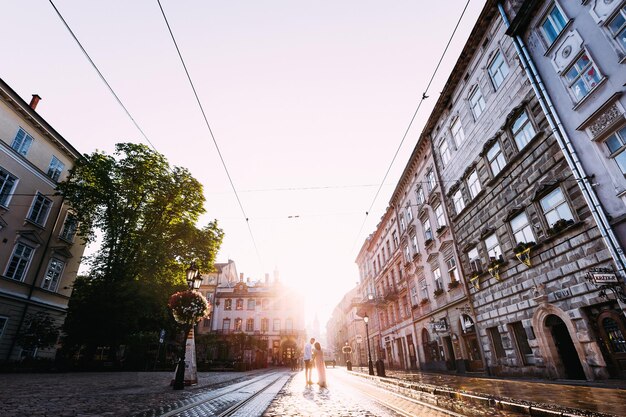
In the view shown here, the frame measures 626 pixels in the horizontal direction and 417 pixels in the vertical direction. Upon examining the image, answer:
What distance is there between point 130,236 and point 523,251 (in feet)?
74.9

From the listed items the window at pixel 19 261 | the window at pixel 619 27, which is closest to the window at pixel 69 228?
the window at pixel 19 261

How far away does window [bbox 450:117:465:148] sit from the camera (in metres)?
15.9

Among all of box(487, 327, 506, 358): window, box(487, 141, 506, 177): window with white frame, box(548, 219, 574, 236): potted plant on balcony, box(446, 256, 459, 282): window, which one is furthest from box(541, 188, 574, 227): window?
box(446, 256, 459, 282): window

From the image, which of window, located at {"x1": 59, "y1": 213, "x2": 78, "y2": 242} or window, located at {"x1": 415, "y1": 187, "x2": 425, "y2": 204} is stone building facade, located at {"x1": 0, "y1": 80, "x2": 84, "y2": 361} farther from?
window, located at {"x1": 415, "y1": 187, "x2": 425, "y2": 204}

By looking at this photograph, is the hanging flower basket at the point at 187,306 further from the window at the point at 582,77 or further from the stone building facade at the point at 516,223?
the window at the point at 582,77

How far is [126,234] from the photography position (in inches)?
835

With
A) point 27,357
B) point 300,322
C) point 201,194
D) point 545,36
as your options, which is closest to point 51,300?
point 27,357

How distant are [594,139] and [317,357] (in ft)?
37.1

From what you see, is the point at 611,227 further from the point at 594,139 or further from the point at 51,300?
the point at 51,300

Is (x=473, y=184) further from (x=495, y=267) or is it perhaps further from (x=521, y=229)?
(x=495, y=267)

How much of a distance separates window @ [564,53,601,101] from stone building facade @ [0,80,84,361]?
26.9 m

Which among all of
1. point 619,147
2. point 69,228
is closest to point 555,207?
point 619,147

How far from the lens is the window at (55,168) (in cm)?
2171

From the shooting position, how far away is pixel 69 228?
23469 millimetres
